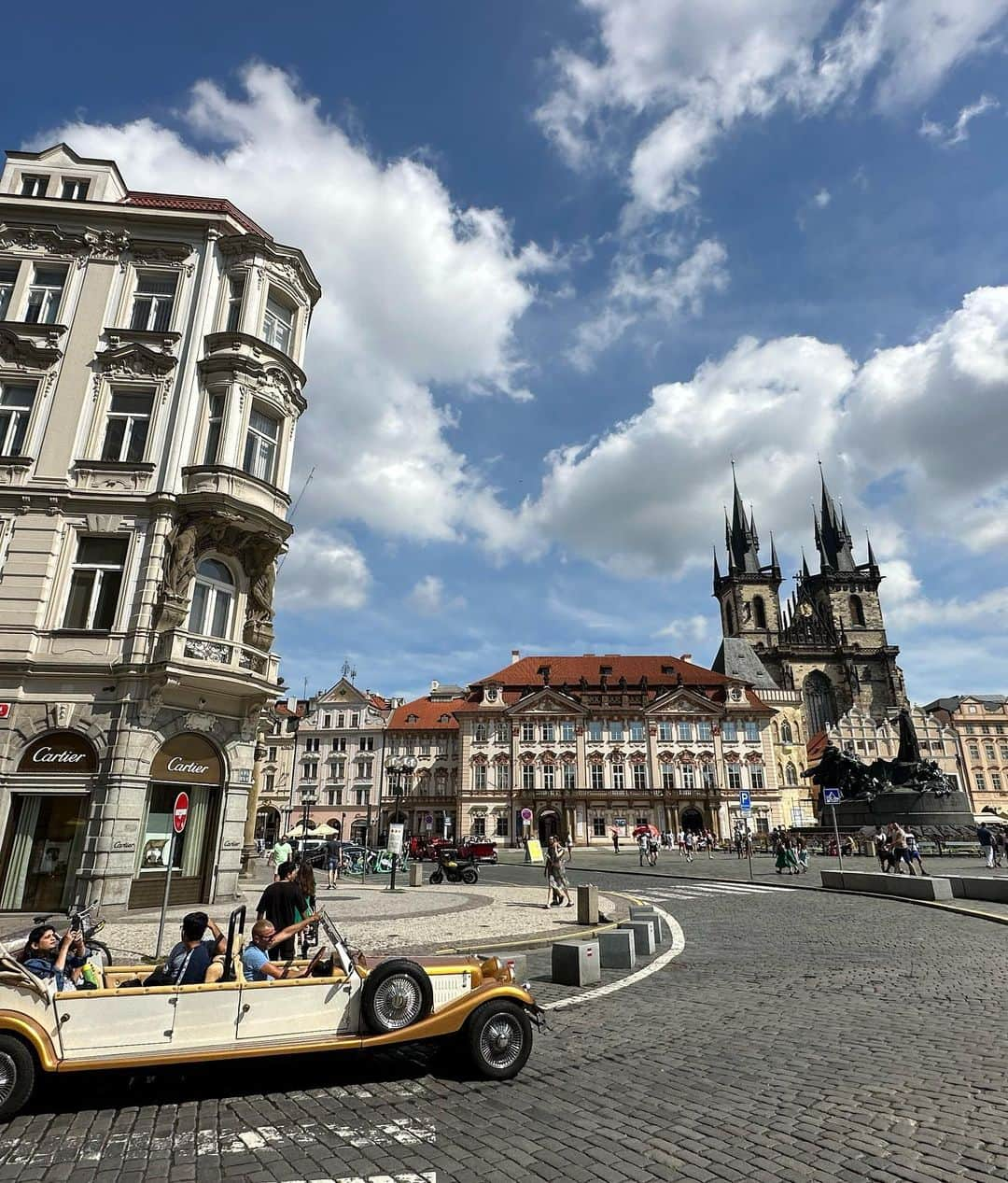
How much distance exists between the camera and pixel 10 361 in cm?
1841

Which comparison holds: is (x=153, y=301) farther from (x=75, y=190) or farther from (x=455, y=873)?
(x=455, y=873)

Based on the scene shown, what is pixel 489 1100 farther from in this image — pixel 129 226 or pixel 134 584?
pixel 129 226

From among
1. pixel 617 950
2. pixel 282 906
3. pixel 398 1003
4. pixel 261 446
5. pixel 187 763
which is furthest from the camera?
pixel 261 446

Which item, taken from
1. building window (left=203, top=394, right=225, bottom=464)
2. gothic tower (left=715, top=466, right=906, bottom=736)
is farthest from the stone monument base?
gothic tower (left=715, top=466, right=906, bottom=736)

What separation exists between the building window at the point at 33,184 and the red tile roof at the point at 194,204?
7.19 ft

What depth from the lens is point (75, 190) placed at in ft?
68.3

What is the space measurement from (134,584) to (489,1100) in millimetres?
15040

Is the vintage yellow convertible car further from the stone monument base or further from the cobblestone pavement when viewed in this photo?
the stone monument base

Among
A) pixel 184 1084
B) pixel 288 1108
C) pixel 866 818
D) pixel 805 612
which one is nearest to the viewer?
pixel 288 1108

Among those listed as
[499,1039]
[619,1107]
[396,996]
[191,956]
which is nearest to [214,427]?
[191,956]

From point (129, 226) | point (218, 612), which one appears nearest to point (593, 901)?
point (218, 612)

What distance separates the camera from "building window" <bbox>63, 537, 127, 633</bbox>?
55.4ft

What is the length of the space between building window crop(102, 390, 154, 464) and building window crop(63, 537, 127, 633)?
2.31 meters

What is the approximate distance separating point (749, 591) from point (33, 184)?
100456 mm
